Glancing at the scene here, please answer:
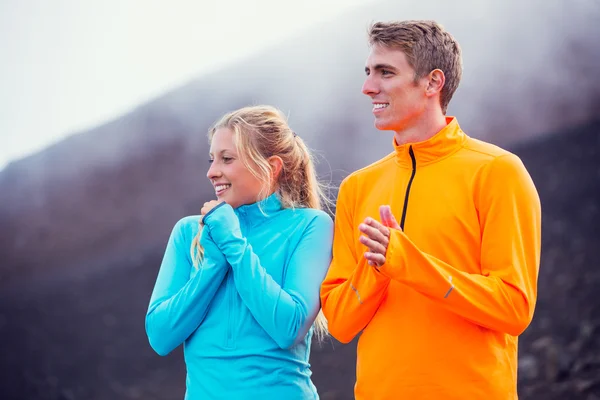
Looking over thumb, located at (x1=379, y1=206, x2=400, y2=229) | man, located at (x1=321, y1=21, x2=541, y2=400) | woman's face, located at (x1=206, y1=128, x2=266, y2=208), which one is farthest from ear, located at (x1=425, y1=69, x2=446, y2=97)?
woman's face, located at (x1=206, y1=128, x2=266, y2=208)

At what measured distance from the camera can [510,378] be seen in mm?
1277

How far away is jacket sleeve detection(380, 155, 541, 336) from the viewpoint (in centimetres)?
121

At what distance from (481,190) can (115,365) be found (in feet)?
8.81

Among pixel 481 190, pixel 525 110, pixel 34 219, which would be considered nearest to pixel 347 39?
pixel 525 110

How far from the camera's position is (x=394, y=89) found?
4.74ft

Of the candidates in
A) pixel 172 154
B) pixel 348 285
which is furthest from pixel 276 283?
pixel 172 154

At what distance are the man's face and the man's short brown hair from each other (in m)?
0.02

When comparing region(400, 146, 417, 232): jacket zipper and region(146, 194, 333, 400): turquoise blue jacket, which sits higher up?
region(400, 146, 417, 232): jacket zipper

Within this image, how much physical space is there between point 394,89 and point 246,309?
59 cm

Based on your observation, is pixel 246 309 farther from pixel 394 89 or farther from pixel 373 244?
pixel 394 89

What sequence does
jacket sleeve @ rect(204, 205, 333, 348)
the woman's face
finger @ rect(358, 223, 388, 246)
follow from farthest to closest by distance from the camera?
the woman's face
jacket sleeve @ rect(204, 205, 333, 348)
finger @ rect(358, 223, 388, 246)

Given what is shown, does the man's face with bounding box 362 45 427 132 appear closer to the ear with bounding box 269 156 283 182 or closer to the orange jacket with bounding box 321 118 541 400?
the orange jacket with bounding box 321 118 541 400

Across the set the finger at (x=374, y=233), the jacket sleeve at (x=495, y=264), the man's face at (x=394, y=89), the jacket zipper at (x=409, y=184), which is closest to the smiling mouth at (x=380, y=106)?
the man's face at (x=394, y=89)

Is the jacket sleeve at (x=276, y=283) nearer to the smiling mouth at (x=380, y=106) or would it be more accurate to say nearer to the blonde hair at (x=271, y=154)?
the blonde hair at (x=271, y=154)
